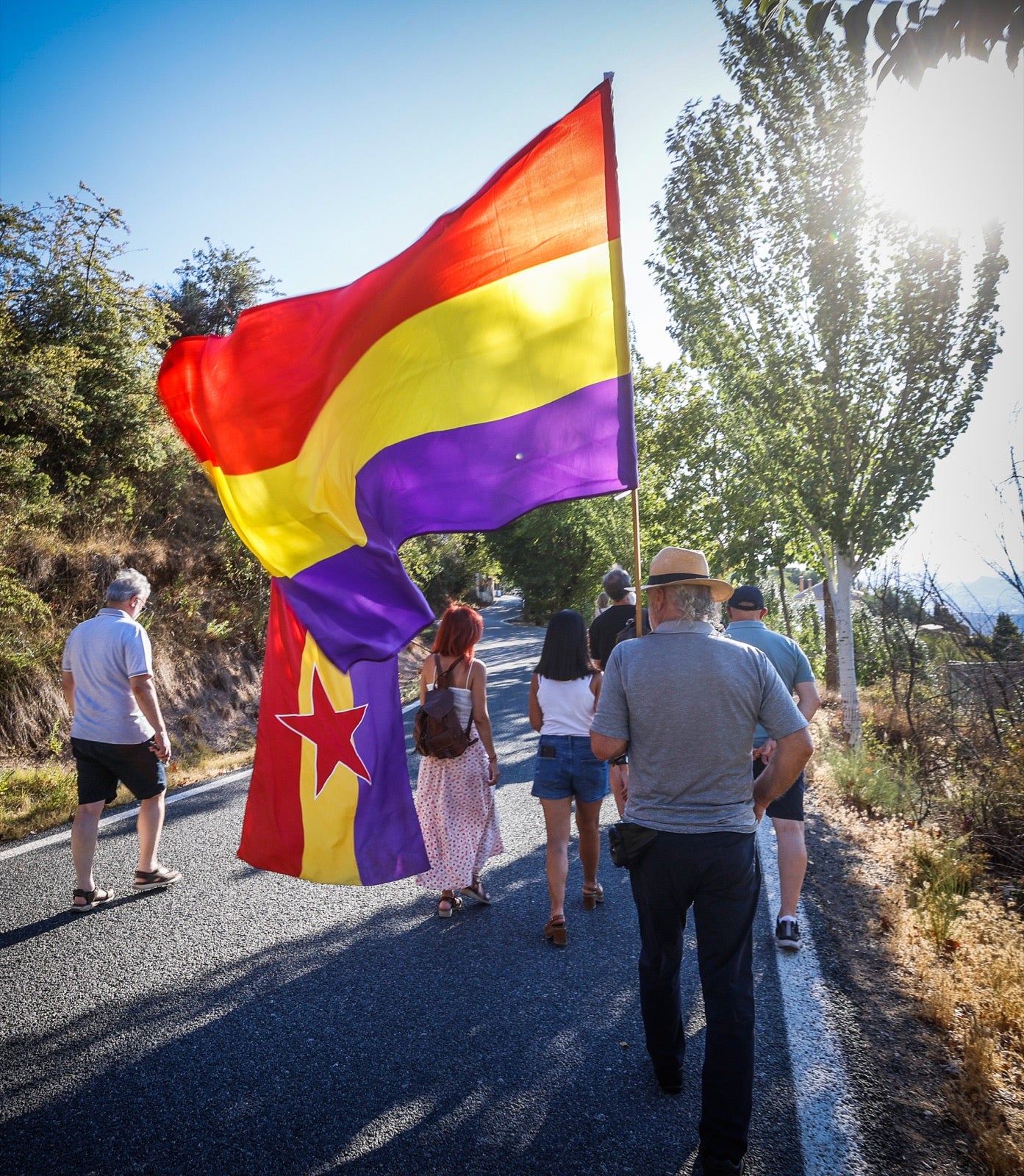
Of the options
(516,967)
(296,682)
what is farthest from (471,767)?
(296,682)

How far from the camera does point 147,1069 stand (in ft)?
10.2

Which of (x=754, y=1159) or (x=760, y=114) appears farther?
(x=760, y=114)

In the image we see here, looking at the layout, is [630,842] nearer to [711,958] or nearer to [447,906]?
[711,958]

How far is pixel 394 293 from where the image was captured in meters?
3.55

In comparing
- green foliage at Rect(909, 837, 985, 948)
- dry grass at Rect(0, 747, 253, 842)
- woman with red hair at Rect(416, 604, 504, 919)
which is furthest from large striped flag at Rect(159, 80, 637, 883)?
dry grass at Rect(0, 747, 253, 842)

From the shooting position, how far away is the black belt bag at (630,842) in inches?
112

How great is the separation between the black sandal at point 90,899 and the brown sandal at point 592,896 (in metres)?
2.98

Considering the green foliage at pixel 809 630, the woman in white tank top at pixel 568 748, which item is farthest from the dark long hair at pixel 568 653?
the green foliage at pixel 809 630

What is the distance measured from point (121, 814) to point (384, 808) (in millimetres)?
4490

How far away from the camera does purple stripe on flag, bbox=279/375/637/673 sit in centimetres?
333

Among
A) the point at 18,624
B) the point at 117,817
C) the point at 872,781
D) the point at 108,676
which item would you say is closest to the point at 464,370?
the point at 108,676

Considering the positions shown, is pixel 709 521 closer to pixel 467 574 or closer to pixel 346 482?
pixel 346 482

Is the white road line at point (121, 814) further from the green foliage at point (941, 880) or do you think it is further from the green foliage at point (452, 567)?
the green foliage at point (452, 567)

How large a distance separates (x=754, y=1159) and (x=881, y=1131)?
1.61 feet
